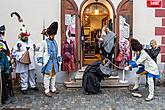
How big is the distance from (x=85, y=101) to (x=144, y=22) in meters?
3.36

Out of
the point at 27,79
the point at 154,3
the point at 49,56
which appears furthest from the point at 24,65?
the point at 154,3

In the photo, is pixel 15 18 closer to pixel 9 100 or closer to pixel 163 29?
pixel 9 100

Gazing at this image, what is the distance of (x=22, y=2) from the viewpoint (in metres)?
8.40

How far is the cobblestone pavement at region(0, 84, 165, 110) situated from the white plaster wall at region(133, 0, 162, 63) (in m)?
1.73

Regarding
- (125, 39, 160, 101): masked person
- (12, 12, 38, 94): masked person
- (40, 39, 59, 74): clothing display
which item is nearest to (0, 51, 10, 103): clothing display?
(12, 12, 38, 94): masked person

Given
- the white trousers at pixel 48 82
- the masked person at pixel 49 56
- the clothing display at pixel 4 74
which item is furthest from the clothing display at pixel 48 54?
the clothing display at pixel 4 74

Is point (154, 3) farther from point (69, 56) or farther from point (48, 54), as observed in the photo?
point (48, 54)

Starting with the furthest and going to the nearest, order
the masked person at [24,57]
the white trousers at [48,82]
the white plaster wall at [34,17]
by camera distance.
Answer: the white plaster wall at [34,17]
the masked person at [24,57]
the white trousers at [48,82]

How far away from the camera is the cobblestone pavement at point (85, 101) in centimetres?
628

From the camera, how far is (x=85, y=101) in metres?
6.73

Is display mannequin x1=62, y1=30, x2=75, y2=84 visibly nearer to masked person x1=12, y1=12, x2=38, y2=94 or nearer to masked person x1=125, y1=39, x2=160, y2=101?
masked person x1=12, y1=12, x2=38, y2=94

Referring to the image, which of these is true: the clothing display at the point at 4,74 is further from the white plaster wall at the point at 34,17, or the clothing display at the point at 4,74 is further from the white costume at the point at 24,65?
the white plaster wall at the point at 34,17

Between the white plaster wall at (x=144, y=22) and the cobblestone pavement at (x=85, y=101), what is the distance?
68.2 inches

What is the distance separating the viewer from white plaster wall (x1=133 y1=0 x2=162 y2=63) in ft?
28.1
